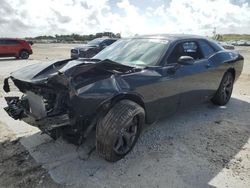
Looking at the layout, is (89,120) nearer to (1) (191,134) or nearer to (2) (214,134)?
(1) (191,134)

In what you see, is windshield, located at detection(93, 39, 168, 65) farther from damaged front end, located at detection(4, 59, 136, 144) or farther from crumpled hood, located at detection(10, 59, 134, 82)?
damaged front end, located at detection(4, 59, 136, 144)

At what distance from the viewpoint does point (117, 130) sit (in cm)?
345

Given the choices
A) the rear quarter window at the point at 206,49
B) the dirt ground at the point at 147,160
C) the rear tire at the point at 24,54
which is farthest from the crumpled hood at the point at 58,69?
the rear tire at the point at 24,54

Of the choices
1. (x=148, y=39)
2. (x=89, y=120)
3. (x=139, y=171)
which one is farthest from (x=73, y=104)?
(x=148, y=39)

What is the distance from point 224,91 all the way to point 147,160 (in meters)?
3.20

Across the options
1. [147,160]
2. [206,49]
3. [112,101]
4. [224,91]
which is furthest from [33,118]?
[224,91]

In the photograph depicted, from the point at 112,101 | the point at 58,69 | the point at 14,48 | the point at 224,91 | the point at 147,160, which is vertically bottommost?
the point at 14,48

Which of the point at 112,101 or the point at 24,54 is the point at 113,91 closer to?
the point at 112,101

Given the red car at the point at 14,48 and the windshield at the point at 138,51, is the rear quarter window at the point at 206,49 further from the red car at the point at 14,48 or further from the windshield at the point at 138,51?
the red car at the point at 14,48

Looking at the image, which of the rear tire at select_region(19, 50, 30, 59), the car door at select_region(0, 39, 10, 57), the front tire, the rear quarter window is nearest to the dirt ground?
the front tire

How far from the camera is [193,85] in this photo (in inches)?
197

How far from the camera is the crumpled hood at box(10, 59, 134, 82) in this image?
353 cm

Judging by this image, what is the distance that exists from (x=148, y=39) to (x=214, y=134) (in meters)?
1.90

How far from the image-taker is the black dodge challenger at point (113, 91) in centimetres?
342
